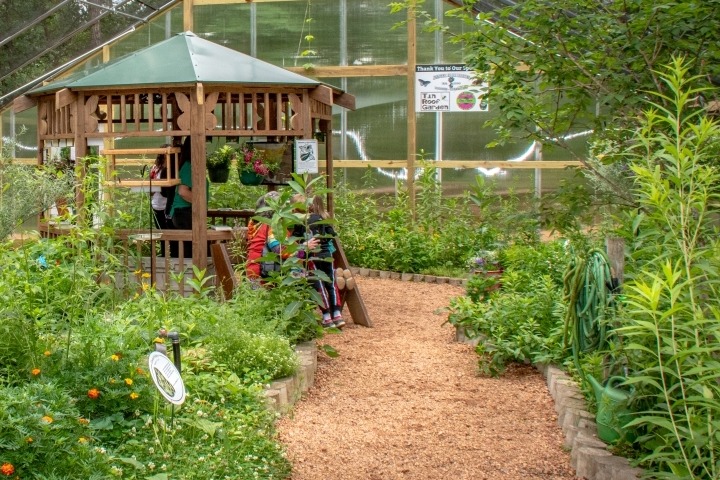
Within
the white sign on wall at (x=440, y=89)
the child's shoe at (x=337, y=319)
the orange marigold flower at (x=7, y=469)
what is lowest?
the child's shoe at (x=337, y=319)

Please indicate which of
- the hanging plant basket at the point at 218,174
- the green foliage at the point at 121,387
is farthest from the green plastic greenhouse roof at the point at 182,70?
the green foliage at the point at 121,387

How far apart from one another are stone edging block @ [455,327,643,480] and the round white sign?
186 centimetres

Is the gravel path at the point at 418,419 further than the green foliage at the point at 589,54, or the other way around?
the gravel path at the point at 418,419

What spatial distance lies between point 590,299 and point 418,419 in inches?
54.6

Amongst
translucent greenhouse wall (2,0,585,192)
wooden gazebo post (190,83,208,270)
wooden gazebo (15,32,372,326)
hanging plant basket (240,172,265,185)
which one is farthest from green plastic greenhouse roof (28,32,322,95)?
translucent greenhouse wall (2,0,585,192)

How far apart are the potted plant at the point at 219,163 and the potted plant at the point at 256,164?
610 millimetres

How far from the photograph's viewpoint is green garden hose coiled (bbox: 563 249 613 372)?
5.02 m

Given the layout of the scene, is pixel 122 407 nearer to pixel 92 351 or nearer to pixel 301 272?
pixel 92 351

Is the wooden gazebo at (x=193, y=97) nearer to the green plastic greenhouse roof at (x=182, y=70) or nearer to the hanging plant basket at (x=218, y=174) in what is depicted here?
the green plastic greenhouse roof at (x=182, y=70)

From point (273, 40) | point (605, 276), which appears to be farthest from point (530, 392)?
point (273, 40)

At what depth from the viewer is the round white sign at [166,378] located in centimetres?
386

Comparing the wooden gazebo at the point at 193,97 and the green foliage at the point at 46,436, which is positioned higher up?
the wooden gazebo at the point at 193,97

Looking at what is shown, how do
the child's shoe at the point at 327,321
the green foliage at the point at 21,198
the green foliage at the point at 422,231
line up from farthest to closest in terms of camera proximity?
the green foliage at the point at 422,231 → the child's shoe at the point at 327,321 → the green foliage at the point at 21,198

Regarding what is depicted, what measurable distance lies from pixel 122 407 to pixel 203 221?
4.12 m
